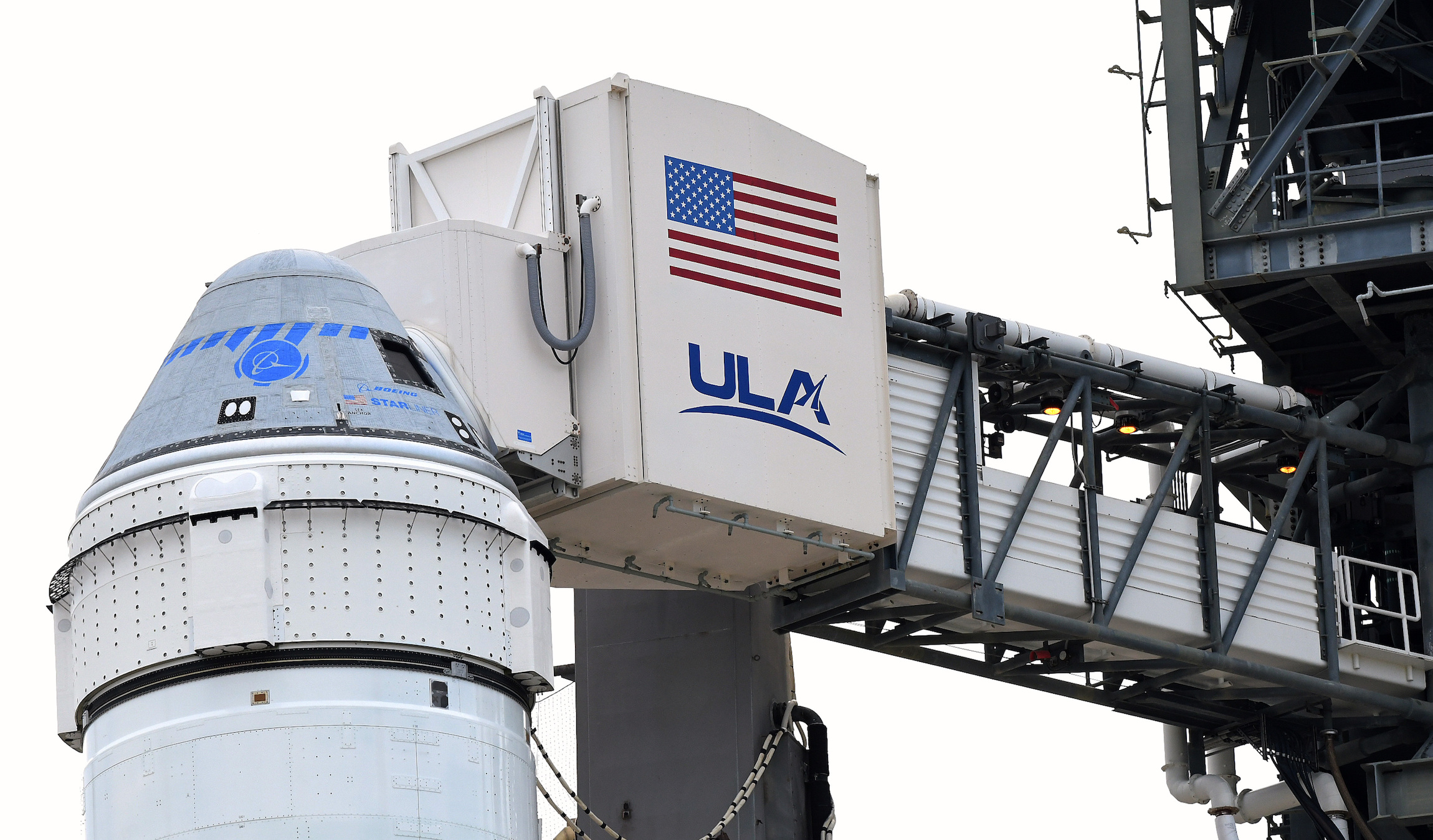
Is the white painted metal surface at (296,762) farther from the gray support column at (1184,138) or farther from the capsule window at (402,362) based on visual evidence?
the gray support column at (1184,138)

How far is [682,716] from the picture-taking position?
32.5 metres

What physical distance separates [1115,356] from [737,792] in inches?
297

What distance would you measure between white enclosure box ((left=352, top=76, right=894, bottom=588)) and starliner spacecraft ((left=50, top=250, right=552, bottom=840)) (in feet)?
8.88

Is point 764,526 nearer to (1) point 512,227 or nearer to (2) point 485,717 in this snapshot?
(1) point 512,227

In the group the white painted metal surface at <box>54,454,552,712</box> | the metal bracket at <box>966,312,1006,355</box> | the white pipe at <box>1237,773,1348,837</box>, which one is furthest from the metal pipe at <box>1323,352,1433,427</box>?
the white painted metal surface at <box>54,454,552,712</box>

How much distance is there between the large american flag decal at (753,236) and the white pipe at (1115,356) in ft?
6.93

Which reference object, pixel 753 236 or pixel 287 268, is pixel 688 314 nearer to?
pixel 753 236

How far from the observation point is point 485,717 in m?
21.5

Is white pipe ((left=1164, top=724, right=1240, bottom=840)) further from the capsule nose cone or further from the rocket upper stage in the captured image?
the capsule nose cone

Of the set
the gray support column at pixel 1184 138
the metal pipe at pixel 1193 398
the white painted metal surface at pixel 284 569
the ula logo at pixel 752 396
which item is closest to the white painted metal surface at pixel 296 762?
the white painted metal surface at pixel 284 569

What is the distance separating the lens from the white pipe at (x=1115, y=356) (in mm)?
29859

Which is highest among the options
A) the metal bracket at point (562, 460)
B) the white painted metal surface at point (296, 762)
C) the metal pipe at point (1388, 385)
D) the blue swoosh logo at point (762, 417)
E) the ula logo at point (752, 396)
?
the metal pipe at point (1388, 385)

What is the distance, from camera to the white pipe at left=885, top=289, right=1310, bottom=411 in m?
29.9

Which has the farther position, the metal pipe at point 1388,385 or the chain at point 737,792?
the metal pipe at point 1388,385
